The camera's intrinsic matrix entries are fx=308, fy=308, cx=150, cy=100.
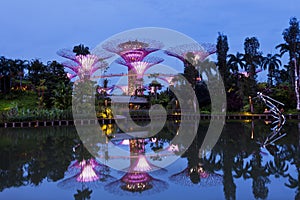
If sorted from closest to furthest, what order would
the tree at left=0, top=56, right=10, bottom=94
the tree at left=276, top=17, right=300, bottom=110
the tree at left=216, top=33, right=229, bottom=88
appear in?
the tree at left=276, top=17, right=300, bottom=110
the tree at left=216, top=33, right=229, bottom=88
the tree at left=0, top=56, right=10, bottom=94

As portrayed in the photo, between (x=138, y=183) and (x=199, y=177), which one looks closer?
(x=138, y=183)

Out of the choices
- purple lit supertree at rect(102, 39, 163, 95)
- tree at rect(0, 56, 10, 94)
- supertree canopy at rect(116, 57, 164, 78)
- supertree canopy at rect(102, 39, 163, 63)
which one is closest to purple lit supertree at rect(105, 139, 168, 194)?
supertree canopy at rect(102, 39, 163, 63)

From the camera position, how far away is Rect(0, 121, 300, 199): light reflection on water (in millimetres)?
3969

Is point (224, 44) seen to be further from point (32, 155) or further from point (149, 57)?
point (32, 155)

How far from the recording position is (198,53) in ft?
77.3

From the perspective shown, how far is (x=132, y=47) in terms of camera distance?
94.6 ft

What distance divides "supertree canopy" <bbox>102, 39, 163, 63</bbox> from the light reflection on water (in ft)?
63.7

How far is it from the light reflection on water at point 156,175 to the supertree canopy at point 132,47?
63.7 ft

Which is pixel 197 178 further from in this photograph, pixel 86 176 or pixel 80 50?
pixel 80 50

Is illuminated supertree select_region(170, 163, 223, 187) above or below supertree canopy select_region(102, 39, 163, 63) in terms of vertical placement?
below

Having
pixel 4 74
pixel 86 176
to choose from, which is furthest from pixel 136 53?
pixel 86 176

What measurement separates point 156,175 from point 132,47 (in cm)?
2475

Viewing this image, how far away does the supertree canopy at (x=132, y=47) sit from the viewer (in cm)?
2603

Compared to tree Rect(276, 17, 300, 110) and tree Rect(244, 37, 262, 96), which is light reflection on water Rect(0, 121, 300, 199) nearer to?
tree Rect(276, 17, 300, 110)
